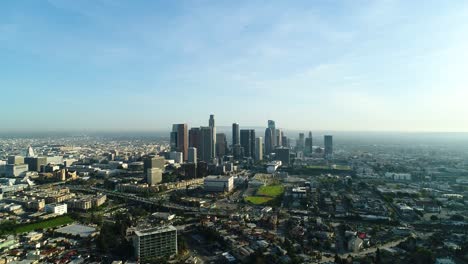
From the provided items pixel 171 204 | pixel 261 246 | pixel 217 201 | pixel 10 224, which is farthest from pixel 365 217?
pixel 10 224

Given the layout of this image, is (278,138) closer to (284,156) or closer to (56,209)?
(284,156)

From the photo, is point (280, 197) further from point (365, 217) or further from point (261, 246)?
point (261, 246)

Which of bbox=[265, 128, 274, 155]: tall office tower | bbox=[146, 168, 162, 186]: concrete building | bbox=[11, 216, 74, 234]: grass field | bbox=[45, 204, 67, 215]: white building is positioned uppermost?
bbox=[265, 128, 274, 155]: tall office tower

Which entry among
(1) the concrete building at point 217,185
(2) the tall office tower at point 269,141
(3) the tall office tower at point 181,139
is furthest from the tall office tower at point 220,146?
(1) the concrete building at point 217,185

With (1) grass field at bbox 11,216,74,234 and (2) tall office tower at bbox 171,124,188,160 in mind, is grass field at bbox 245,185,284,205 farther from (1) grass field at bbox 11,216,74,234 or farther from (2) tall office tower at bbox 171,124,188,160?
(2) tall office tower at bbox 171,124,188,160

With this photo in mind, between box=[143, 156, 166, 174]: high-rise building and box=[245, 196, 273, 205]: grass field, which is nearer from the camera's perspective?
box=[245, 196, 273, 205]: grass field

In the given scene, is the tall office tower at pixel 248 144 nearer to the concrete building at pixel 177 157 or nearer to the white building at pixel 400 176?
the concrete building at pixel 177 157

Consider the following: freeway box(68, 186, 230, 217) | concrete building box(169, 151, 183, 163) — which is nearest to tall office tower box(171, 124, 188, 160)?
concrete building box(169, 151, 183, 163)
